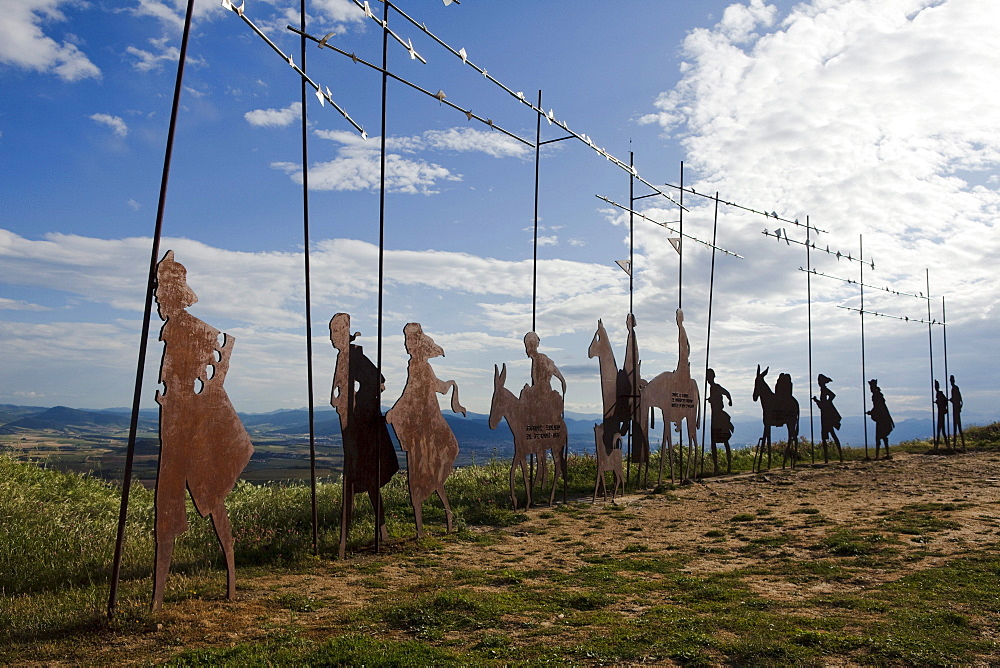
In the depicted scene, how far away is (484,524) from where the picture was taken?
11.3 meters

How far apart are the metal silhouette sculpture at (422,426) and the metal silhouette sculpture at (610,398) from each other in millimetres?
4222

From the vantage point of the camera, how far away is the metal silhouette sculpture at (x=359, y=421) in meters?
9.02

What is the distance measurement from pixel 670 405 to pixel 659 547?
6.23 meters

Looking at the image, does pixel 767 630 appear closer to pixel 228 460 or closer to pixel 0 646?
pixel 228 460

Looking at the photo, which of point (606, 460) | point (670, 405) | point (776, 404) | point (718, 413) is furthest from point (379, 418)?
point (776, 404)

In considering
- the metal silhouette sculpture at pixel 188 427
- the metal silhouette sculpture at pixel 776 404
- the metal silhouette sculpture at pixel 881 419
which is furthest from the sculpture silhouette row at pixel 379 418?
the metal silhouette sculpture at pixel 881 419

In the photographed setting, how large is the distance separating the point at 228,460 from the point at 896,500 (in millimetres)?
11966

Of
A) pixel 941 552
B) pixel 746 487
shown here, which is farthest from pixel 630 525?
pixel 746 487

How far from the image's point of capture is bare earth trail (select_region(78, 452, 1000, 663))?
20.6 feet

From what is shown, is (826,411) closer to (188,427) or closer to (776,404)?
(776,404)

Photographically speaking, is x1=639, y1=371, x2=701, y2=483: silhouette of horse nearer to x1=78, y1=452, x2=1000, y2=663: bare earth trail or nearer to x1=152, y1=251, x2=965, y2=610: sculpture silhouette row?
x1=152, y1=251, x2=965, y2=610: sculpture silhouette row

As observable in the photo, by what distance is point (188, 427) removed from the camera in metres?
6.66

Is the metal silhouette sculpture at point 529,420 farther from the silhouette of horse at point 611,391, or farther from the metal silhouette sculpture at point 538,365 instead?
the silhouette of horse at point 611,391

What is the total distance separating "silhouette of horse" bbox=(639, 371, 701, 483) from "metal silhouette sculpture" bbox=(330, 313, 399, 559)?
7340 mm
